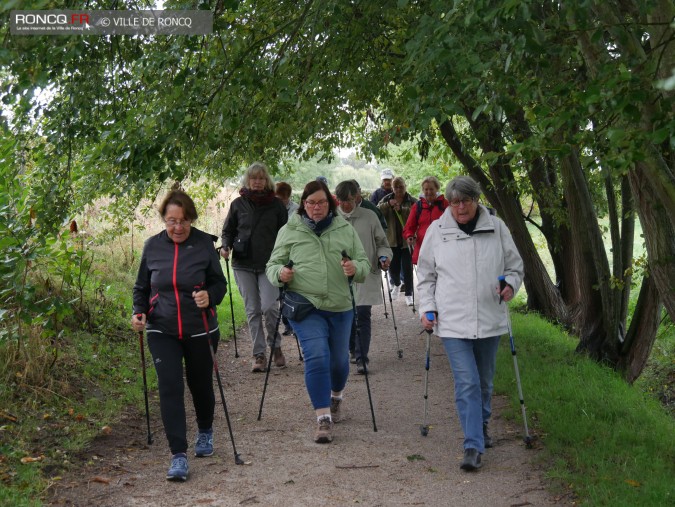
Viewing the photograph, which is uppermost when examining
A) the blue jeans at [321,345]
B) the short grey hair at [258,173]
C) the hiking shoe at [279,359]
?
the short grey hair at [258,173]

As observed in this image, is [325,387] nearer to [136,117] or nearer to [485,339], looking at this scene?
[485,339]

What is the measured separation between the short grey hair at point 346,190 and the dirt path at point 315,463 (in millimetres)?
2104

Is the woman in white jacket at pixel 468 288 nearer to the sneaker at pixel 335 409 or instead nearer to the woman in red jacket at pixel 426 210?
the sneaker at pixel 335 409

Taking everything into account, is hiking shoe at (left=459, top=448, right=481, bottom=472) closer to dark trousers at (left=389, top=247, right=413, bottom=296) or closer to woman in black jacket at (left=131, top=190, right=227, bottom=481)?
woman in black jacket at (left=131, top=190, right=227, bottom=481)

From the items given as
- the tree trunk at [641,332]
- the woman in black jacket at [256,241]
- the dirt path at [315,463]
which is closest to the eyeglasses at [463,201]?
the dirt path at [315,463]

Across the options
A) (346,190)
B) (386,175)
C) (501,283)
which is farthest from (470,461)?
(386,175)

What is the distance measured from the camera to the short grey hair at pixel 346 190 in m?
9.53

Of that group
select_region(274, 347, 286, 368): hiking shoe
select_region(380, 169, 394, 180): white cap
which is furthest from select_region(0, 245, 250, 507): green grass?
select_region(380, 169, 394, 180): white cap

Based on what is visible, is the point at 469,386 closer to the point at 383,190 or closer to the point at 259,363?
the point at 259,363

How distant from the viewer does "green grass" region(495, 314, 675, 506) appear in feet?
19.7

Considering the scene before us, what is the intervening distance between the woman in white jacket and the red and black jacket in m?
1.69

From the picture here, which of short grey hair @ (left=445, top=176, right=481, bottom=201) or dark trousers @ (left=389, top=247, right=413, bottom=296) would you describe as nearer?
short grey hair @ (left=445, top=176, right=481, bottom=201)

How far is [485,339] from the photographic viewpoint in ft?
22.5

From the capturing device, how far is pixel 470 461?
654 centimetres
